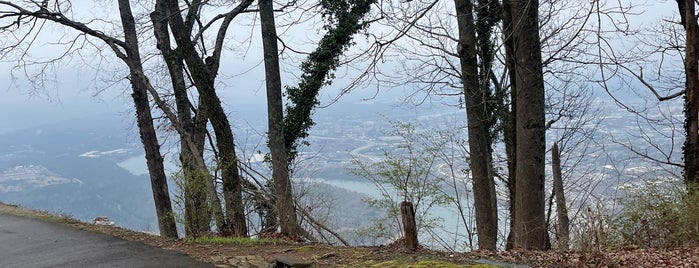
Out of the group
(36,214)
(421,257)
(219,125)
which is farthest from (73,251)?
(36,214)

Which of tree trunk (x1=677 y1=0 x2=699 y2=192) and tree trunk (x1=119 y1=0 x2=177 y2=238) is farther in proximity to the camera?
tree trunk (x1=119 y1=0 x2=177 y2=238)

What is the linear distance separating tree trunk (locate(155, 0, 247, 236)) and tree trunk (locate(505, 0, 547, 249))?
16.8 ft

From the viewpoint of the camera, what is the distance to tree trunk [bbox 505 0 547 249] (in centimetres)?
684

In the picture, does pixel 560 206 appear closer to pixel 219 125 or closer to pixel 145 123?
pixel 219 125

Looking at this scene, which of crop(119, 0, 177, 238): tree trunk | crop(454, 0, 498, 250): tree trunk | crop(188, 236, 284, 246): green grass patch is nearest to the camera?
crop(188, 236, 284, 246): green grass patch

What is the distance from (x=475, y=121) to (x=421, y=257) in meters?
4.12

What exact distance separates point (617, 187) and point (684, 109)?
319cm

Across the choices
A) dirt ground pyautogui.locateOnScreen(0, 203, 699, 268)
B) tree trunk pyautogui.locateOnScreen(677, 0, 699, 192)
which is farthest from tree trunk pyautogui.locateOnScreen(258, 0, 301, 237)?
tree trunk pyautogui.locateOnScreen(677, 0, 699, 192)

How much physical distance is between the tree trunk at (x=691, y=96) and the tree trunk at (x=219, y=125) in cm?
805

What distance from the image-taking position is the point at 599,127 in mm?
16438

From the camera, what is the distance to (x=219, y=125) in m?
9.84

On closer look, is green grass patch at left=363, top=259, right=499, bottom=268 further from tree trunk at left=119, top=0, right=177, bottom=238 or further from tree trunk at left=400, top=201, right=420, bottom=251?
tree trunk at left=119, top=0, right=177, bottom=238

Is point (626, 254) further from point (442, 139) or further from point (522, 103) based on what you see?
point (442, 139)

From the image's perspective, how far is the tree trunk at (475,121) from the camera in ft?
27.8
